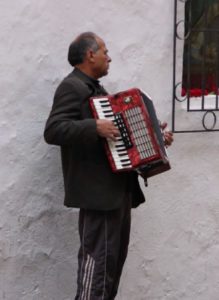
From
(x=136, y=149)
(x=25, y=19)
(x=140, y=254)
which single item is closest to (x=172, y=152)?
(x=140, y=254)

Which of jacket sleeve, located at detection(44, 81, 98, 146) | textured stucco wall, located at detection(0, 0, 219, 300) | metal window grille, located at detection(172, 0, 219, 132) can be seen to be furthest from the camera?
metal window grille, located at detection(172, 0, 219, 132)

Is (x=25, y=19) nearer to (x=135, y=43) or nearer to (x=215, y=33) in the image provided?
(x=135, y=43)

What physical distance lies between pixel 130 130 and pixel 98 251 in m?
0.67

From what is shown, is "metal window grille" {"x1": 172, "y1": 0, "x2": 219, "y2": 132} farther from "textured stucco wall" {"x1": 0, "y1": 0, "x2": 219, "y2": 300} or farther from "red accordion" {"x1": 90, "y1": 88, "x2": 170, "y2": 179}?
"red accordion" {"x1": 90, "y1": 88, "x2": 170, "y2": 179}

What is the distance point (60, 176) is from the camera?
430 centimetres

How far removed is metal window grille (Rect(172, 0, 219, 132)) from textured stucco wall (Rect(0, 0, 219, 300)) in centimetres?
7

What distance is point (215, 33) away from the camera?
190 inches

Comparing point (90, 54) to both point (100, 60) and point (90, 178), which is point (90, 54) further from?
point (90, 178)

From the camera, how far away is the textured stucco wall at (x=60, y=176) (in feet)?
13.5

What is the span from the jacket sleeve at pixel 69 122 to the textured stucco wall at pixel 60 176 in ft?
1.65

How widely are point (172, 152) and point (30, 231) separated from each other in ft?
3.45

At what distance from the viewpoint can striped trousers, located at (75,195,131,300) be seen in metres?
3.78

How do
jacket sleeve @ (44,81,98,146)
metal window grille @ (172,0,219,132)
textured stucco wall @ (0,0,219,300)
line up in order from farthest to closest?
1. metal window grille @ (172,0,219,132)
2. textured stucco wall @ (0,0,219,300)
3. jacket sleeve @ (44,81,98,146)

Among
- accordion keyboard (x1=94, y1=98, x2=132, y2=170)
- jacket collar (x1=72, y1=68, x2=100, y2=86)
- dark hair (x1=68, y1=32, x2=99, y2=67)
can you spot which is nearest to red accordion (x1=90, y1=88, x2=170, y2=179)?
accordion keyboard (x1=94, y1=98, x2=132, y2=170)
